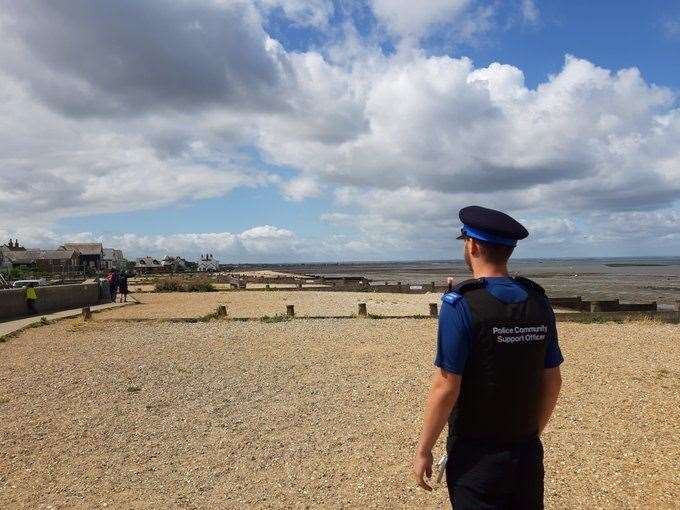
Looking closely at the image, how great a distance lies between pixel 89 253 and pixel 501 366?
103 metres

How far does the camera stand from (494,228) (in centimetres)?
274

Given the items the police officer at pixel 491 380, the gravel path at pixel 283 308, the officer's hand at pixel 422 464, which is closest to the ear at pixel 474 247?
the police officer at pixel 491 380

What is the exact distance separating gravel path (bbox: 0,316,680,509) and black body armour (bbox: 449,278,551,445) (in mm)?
2701

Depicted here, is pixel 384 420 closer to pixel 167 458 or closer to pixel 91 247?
pixel 167 458

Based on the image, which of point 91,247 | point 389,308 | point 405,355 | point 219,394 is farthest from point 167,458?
point 91,247

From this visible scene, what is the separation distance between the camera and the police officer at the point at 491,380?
2.53 metres

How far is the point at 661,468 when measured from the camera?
5.70 meters

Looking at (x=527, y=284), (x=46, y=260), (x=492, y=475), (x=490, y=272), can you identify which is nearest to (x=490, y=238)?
(x=490, y=272)

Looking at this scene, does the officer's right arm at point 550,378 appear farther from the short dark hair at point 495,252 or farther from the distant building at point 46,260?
the distant building at point 46,260

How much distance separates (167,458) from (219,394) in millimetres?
2750

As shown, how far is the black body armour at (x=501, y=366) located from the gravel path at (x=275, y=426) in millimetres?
2701

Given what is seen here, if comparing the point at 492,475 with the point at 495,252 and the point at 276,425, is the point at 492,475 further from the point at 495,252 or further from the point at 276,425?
the point at 276,425

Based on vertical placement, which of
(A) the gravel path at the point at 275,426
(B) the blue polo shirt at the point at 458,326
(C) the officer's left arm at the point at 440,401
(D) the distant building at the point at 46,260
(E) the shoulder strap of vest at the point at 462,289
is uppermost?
(D) the distant building at the point at 46,260

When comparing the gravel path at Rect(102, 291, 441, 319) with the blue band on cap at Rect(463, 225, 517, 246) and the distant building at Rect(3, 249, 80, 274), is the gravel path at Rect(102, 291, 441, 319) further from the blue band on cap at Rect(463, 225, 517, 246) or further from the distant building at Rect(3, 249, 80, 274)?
the distant building at Rect(3, 249, 80, 274)
